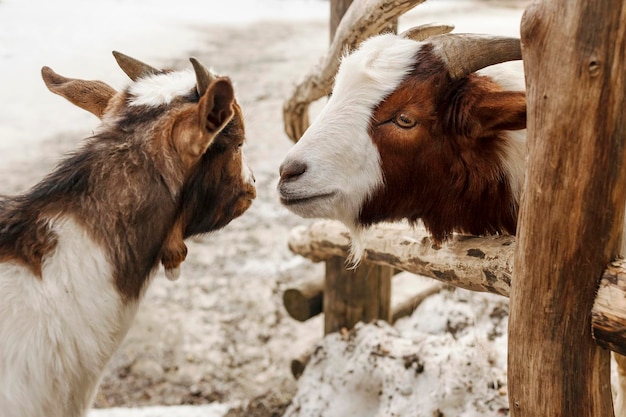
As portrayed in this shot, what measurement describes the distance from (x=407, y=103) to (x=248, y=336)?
3588 millimetres

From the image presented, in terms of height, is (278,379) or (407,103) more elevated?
(407,103)

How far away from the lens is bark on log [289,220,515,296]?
8.46 feet

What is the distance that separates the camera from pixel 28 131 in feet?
32.8

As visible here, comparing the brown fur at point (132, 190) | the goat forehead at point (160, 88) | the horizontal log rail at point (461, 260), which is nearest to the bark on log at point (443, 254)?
the horizontal log rail at point (461, 260)

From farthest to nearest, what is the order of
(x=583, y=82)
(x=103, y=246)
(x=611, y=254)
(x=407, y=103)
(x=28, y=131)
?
(x=28, y=131)
(x=407, y=103)
(x=103, y=246)
(x=611, y=254)
(x=583, y=82)

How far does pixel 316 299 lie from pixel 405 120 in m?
2.41

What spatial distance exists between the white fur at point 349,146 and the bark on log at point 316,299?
2071 millimetres

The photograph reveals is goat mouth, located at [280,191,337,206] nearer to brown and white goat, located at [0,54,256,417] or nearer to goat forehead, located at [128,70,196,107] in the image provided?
brown and white goat, located at [0,54,256,417]

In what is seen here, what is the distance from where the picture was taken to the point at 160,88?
8.39 feet

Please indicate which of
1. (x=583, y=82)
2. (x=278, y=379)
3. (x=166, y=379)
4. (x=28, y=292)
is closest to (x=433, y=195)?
(x=583, y=82)

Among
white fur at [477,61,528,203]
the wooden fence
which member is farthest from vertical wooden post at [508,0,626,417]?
white fur at [477,61,528,203]

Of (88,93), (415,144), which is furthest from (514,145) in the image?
(88,93)

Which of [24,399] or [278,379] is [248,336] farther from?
[24,399]

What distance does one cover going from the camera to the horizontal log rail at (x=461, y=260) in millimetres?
1860
